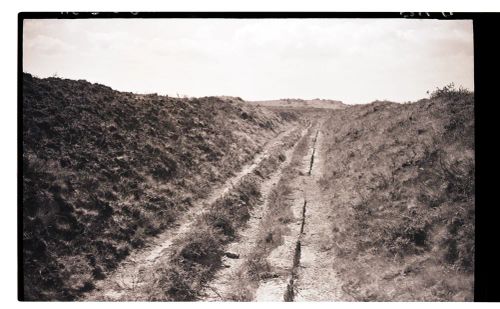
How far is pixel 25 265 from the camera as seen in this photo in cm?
805

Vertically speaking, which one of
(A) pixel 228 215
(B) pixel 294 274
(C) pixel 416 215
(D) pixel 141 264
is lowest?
(B) pixel 294 274

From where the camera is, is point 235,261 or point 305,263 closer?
point 305,263

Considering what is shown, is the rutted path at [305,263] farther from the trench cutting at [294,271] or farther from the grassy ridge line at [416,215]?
the grassy ridge line at [416,215]

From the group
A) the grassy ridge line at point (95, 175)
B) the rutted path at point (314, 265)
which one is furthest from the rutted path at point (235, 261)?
the grassy ridge line at point (95, 175)

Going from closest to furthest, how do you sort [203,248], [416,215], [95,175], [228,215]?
1. [416,215]
2. [203,248]
3. [95,175]
4. [228,215]

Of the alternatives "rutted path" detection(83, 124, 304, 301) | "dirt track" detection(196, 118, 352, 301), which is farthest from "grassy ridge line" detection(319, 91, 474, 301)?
"rutted path" detection(83, 124, 304, 301)

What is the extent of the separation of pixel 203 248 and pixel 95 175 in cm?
455

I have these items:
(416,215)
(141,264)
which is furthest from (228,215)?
(416,215)

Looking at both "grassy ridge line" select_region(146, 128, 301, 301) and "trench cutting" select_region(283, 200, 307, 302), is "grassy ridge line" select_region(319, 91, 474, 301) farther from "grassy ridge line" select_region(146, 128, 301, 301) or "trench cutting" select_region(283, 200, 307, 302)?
"grassy ridge line" select_region(146, 128, 301, 301)

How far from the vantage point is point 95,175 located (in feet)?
37.4

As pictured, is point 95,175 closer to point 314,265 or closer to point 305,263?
point 305,263
